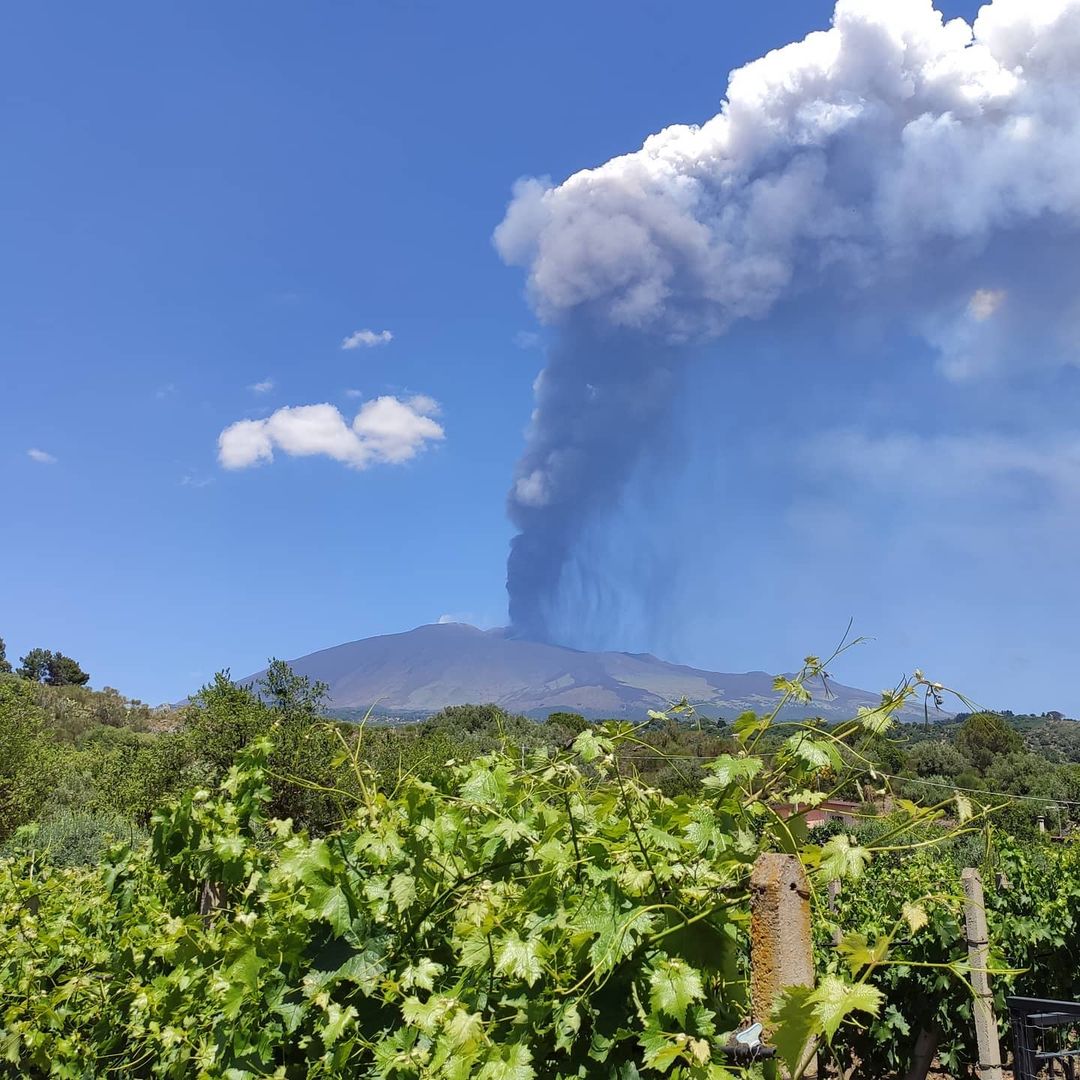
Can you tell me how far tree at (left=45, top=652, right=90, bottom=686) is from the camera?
76.4 m

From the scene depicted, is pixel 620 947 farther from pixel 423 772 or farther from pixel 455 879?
pixel 423 772

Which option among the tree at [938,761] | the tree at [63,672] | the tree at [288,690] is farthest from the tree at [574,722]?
the tree at [63,672]

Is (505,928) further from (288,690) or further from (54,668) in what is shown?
(54,668)

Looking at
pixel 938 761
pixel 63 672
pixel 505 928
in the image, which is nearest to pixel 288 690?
pixel 505 928

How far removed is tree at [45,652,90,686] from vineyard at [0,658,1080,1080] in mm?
86055

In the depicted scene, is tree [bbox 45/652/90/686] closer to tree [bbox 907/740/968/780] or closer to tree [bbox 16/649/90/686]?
tree [bbox 16/649/90/686]

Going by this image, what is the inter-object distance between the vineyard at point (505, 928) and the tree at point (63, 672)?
86.1 meters

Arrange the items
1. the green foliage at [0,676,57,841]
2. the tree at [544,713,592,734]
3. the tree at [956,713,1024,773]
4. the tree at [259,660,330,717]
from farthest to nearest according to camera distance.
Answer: the tree at [956,713,1024,773]
the tree at [259,660,330,717]
the green foliage at [0,676,57,841]
the tree at [544,713,592,734]

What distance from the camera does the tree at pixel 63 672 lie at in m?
76.4

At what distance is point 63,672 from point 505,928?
3510 inches

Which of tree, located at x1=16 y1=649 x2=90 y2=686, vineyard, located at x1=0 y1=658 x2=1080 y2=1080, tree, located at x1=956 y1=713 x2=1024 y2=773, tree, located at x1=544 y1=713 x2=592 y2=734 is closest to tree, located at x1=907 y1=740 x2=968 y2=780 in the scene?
tree, located at x1=956 y1=713 x2=1024 y2=773

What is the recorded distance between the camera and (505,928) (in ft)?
5.26

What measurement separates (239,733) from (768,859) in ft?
70.8

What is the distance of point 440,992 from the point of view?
168 centimetres
